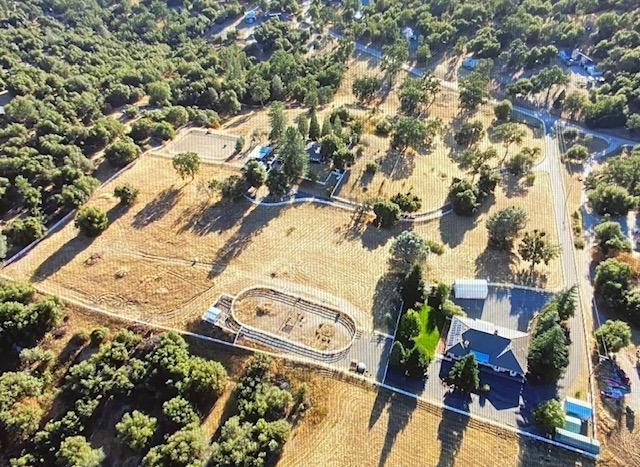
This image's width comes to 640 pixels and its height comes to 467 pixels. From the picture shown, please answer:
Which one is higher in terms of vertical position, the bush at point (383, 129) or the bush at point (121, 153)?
the bush at point (383, 129)

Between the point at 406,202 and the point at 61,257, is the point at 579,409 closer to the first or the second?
the point at 406,202

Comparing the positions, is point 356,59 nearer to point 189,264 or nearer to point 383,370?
point 189,264

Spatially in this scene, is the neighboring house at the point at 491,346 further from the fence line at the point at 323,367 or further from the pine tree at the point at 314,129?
the pine tree at the point at 314,129

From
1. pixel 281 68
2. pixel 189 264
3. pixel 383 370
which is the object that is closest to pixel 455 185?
pixel 383 370

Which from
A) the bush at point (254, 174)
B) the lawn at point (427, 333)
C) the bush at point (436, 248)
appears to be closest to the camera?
the lawn at point (427, 333)

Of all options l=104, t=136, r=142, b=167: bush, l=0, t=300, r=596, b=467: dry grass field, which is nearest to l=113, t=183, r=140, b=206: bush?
l=104, t=136, r=142, b=167: bush

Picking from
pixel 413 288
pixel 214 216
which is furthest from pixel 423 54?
pixel 413 288

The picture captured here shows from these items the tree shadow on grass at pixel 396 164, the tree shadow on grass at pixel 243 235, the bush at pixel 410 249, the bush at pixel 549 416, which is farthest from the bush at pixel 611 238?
the tree shadow on grass at pixel 243 235
